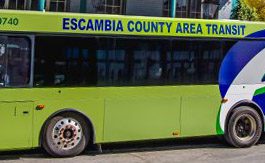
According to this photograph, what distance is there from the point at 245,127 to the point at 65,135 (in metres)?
4.02

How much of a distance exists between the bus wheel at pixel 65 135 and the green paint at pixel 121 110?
0.17 meters

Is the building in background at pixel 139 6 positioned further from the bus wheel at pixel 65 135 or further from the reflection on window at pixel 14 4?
the bus wheel at pixel 65 135

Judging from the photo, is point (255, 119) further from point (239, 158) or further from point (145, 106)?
point (145, 106)

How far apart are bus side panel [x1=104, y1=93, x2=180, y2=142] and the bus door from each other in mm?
1524

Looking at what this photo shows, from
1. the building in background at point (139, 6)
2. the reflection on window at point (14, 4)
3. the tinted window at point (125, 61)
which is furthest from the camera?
the building in background at point (139, 6)

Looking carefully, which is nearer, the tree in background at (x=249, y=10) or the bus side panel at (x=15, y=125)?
the bus side panel at (x=15, y=125)

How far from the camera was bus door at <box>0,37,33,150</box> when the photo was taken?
9062mm

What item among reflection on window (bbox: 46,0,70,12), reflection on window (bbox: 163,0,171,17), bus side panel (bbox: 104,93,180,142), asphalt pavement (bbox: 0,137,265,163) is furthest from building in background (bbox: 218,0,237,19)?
bus side panel (bbox: 104,93,180,142)

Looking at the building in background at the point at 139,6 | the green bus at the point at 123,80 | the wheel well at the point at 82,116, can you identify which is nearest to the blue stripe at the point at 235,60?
the green bus at the point at 123,80

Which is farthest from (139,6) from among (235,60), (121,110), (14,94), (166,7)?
→ (14,94)

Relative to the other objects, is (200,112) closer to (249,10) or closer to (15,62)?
(15,62)

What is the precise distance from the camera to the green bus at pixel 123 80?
30.2 feet

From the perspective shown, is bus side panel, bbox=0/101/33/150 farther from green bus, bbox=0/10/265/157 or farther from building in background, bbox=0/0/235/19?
building in background, bbox=0/0/235/19

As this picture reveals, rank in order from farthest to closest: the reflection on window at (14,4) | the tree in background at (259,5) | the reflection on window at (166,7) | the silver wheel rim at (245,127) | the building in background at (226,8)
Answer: the building in background at (226,8) → the tree in background at (259,5) → the reflection on window at (166,7) → the reflection on window at (14,4) → the silver wheel rim at (245,127)
